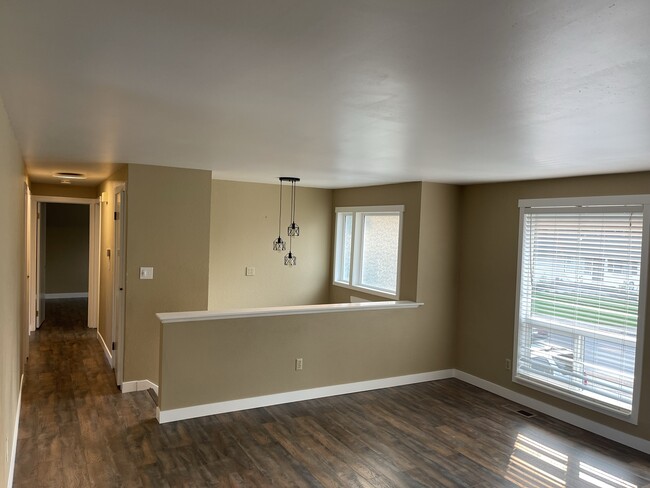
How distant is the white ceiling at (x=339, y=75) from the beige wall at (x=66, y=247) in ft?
26.3

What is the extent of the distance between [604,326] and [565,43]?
12.2 feet

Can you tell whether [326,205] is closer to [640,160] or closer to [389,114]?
[640,160]

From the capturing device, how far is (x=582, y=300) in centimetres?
460

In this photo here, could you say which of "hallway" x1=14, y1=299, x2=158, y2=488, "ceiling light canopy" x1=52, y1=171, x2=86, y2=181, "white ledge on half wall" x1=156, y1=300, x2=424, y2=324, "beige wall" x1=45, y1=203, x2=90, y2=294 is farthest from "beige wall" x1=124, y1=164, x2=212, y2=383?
"beige wall" x1=45, y1=203, x2=90, y2=294

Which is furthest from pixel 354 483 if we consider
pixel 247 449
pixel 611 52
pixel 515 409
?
pixel 611 52

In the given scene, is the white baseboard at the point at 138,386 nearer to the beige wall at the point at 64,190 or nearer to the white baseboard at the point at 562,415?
the white baseboard at the point at 562,415

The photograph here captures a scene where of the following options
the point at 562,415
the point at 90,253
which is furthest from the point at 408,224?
the point at 90,253

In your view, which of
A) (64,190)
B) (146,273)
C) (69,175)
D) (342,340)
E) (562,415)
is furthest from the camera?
(64,190)

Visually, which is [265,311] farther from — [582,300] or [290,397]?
[582,300]

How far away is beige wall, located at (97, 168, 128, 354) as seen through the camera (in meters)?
5.78

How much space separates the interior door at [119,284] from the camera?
505 cm

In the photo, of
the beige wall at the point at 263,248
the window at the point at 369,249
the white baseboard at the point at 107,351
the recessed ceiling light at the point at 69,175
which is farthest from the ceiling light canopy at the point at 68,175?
the window at the point at 369,249

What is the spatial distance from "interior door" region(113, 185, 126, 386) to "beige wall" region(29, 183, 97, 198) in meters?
2.48

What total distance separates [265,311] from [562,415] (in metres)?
3.03
